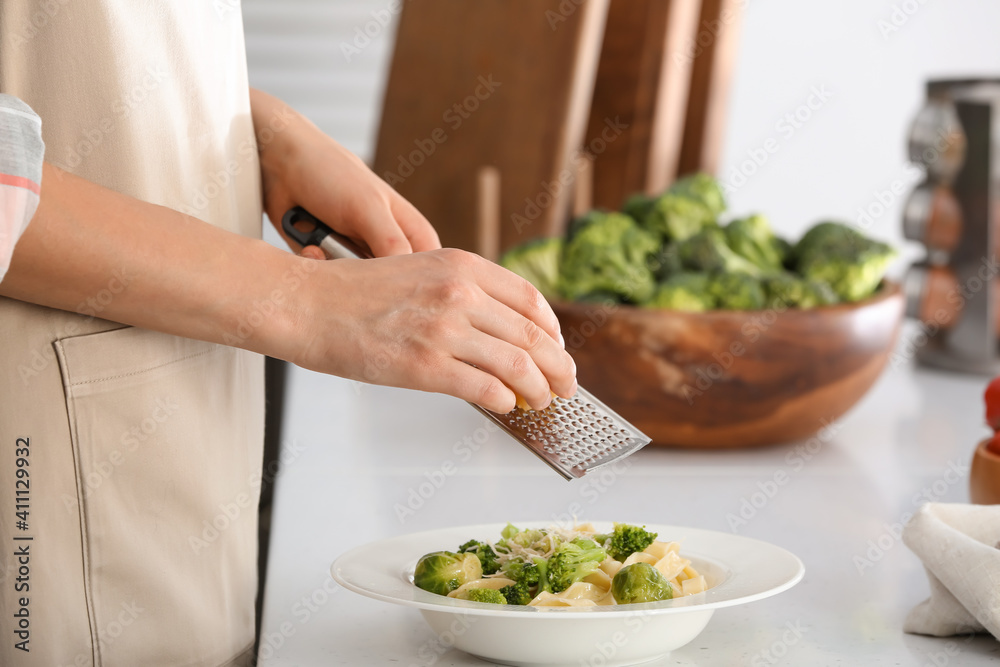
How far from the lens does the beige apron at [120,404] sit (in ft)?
2.24

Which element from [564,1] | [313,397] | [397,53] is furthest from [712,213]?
[397,53]

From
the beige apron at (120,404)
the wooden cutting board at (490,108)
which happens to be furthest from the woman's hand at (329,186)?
the wooden cutting board at (490,108)

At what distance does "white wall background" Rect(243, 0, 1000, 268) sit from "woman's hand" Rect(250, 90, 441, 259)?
255cm

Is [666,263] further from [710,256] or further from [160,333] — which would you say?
[160,333]

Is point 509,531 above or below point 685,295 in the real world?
below

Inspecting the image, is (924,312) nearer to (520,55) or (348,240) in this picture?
(520,55)

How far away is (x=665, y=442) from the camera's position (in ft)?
4.25

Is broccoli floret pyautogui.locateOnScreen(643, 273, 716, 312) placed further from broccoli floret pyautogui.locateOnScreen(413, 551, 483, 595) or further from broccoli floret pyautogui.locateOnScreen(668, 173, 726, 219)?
broccoli floret pyautogui.locateOnScreen(413, 551, 483, 595)

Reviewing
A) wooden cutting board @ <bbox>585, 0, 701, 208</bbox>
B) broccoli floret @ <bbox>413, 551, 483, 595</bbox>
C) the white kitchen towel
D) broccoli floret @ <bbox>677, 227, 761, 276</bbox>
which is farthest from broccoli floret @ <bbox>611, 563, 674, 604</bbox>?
wooden cutting board @ <bbox>585, 0, 701, 208</bbox>

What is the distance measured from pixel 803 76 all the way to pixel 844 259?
8.26ft

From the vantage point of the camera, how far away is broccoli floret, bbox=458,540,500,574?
2.38ft

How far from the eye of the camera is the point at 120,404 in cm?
71

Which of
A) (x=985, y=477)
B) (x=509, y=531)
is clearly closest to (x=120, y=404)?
(x=509, y=531)

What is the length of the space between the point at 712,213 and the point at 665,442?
0.38 meters
